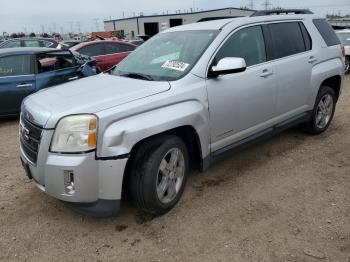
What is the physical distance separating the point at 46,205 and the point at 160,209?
1.25m

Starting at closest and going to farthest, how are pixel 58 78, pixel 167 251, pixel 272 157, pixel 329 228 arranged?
pixel 167 251, pixel 329 228, pixel 272 157, pixel 58 78

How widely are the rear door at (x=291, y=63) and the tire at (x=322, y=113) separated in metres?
0.41

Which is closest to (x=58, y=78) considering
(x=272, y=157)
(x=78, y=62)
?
(x=78, y=62)

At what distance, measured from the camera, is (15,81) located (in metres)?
7.13

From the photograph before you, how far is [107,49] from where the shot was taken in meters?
10.7

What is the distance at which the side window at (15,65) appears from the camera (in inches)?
282

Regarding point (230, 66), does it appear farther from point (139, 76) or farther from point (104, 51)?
point (104, 51)

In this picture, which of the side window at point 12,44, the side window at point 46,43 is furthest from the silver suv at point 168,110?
the side window at point 12,44

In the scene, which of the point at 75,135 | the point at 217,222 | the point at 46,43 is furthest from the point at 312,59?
the point at 46,43

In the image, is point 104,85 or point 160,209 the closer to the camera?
point 160,209

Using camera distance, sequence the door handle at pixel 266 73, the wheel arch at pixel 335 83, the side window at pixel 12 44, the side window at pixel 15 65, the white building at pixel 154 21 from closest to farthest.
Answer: the door handle at pixel 266 73
the wheel arch at pixel 335 83
the side window at pixel 15 65
the side window at pixel 12 44
the white building at pixel 154 21

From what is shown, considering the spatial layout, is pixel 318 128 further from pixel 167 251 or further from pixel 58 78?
pixel 58 78

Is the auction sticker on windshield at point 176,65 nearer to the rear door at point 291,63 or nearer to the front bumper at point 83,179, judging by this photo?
the front bumper at point 83,179

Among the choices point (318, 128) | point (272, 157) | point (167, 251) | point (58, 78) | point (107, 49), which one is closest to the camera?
point (167, 251)
